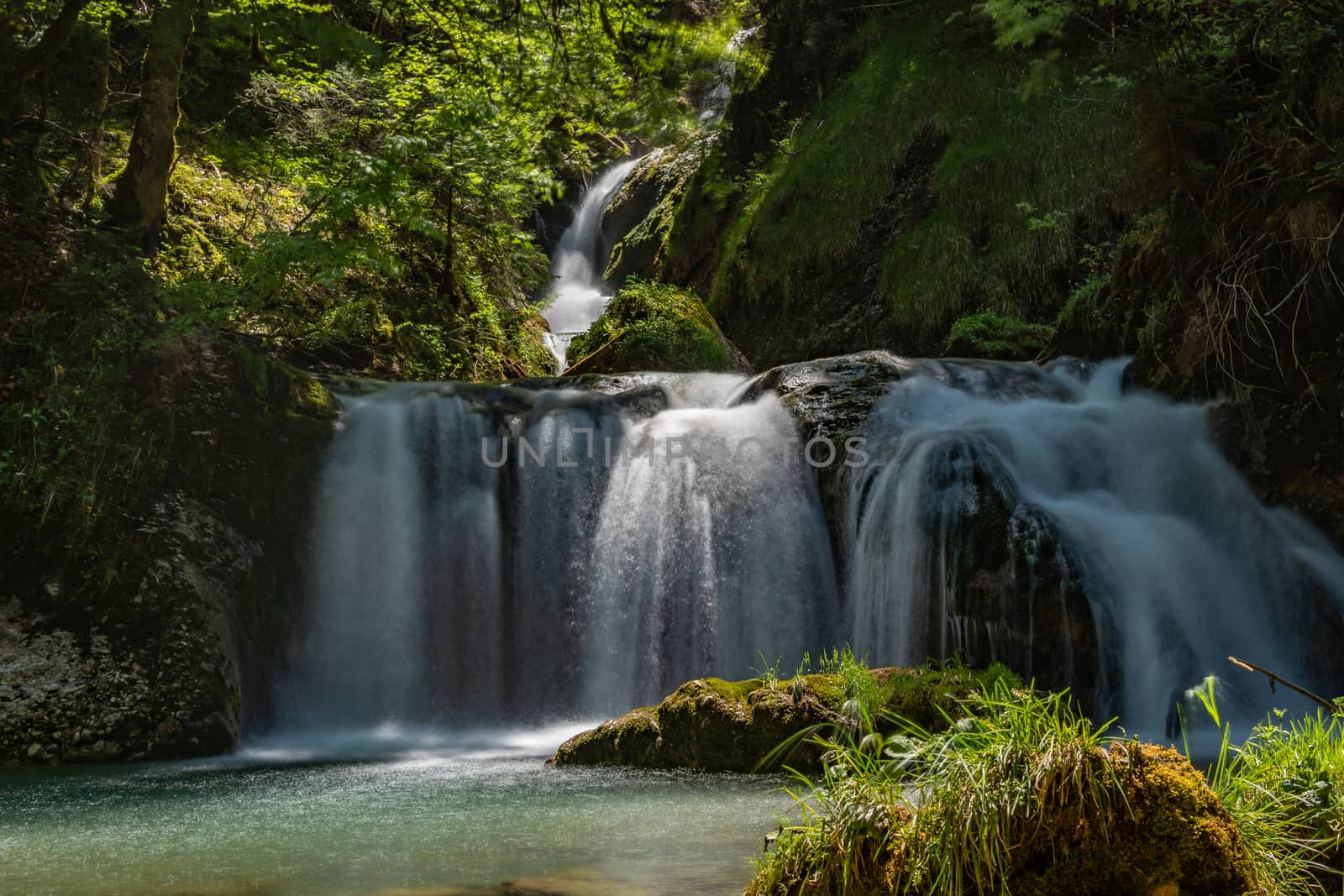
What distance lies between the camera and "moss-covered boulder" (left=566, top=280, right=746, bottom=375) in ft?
47.3

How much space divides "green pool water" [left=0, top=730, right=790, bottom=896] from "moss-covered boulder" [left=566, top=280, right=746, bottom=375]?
7.83m

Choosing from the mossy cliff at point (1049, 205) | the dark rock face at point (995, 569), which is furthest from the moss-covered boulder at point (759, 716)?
the mossy cliff at point (1049, 205)

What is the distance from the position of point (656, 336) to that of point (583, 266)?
28.6ft

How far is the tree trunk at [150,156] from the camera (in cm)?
1040

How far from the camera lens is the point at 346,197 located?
998cm

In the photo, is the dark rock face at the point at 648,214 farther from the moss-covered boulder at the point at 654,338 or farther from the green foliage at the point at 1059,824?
the green foliage at the point at 1059,824

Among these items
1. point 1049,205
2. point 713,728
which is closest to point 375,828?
point 713,728

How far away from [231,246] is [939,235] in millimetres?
9771

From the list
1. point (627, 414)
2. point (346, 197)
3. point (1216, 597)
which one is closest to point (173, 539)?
point (346, 197)

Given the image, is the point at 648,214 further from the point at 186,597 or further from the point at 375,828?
the point at 375,828

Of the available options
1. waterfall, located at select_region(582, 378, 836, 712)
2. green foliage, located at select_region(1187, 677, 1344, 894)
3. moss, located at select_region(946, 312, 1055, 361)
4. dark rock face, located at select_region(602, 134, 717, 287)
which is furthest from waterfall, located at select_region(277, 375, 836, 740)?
dark rock face, located at select_region(602, 134, 717, 287)

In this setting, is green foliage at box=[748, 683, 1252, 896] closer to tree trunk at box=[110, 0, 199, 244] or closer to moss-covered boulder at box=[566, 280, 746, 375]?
tree trunk at box=[110, 0, 199, 244]

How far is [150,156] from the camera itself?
10.5 m

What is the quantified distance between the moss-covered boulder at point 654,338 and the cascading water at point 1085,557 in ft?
16.4
